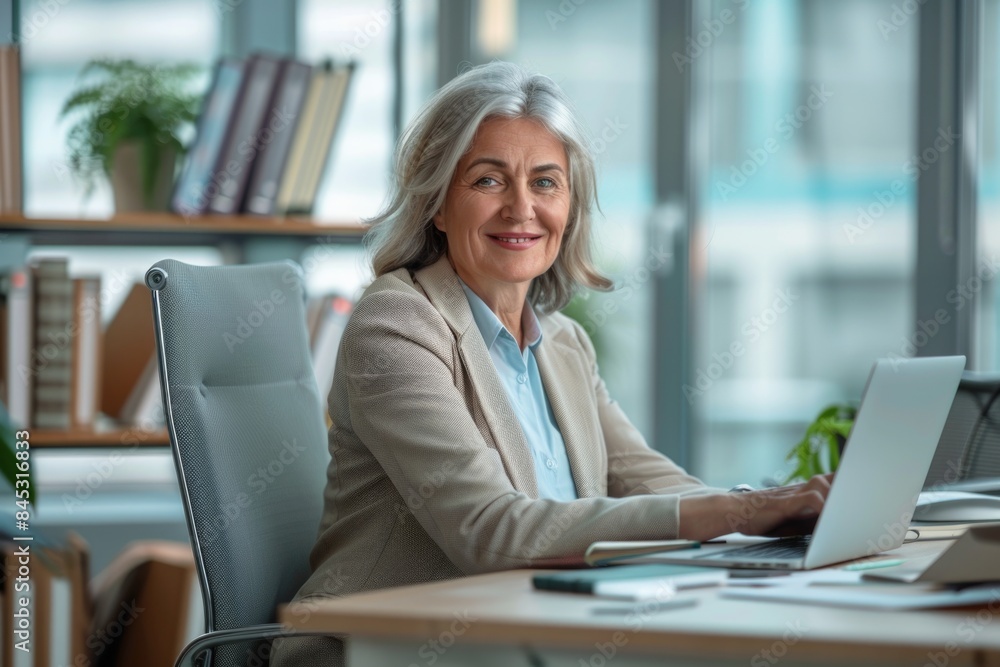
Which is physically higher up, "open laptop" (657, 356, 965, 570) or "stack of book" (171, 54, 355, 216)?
"stack of book" (171, 54, 355, 216)

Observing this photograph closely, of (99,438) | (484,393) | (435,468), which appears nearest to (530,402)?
(484,393)

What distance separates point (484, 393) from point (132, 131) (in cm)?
152

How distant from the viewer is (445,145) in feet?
5.62

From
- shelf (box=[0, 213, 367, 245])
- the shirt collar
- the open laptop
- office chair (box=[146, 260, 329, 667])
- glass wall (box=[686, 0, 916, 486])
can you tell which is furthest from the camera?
glass wall (box=[686, 0, 916, 486])

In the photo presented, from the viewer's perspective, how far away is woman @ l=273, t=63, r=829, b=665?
4.32ft

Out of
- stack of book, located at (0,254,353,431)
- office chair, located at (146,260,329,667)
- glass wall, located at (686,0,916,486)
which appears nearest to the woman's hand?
office chair, located at (146,260,329,667)

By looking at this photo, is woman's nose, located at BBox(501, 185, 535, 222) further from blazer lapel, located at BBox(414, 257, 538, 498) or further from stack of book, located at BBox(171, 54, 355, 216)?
stack of book, located at BBox(171, 54, 355, 216)

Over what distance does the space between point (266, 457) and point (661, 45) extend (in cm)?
222

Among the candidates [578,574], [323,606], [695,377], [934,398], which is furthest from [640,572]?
[695,377]

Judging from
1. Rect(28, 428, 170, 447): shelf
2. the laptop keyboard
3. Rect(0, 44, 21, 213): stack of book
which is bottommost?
Rect(28, 428, 170, 447): shelf

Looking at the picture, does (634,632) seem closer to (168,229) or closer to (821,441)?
(821,441)

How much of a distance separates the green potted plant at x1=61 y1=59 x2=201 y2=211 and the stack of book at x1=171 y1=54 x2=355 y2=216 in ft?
0.34

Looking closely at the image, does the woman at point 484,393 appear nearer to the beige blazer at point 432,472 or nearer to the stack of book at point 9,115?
the beige blazer at point 432,472

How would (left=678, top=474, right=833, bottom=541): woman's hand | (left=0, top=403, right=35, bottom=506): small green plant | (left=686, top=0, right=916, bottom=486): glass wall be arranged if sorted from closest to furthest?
(left=678, top=474, right=833, bottom=541): woman's hand, (left=0, top=403, right=35, bottom=506): small green plant, (left=686, top=0, right=916, bottom=486): glass wall
